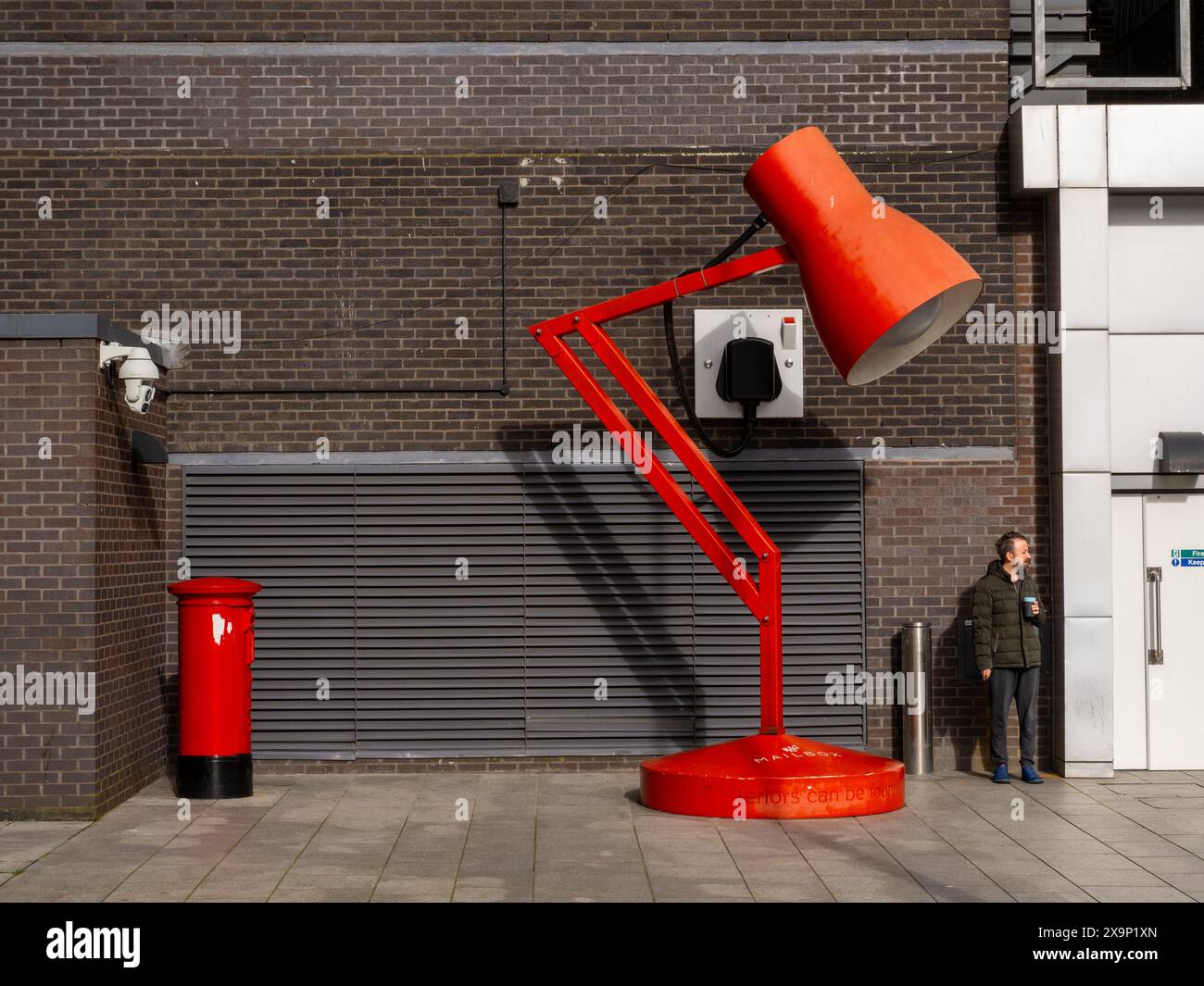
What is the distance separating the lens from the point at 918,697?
→ 11758 mm

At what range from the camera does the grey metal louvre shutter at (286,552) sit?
472 inches

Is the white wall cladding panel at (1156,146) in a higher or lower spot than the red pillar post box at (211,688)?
higher

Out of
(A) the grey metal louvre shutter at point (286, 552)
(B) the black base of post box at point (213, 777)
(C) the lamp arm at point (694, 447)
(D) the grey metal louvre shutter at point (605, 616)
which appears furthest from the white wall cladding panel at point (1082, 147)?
(B) the black base of post box at point (213, 777)

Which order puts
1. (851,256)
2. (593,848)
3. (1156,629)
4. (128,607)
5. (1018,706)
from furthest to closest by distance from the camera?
(1156,629)
(1018,706)
(128,607)
(851,256)
(593,848)

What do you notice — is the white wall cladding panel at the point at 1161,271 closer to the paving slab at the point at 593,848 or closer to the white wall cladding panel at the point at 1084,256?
the white wall cladding panel at the point at 1084,256

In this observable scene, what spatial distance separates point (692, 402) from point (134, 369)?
173 inches

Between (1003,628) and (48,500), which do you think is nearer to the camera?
(48,500)

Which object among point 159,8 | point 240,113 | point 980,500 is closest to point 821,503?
point 980,500

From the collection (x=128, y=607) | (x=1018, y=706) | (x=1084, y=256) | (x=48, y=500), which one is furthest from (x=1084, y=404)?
(x=48, y=500)

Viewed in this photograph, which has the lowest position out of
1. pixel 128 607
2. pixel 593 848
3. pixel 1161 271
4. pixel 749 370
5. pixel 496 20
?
pixel 593 848

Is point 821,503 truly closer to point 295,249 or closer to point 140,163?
point 295,249

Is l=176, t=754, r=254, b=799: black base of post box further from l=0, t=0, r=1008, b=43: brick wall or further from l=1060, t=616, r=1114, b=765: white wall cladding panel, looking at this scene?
l=1060, t=616, r=1114, b=765: white wall cladding panel

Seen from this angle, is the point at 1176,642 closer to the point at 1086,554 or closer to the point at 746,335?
the point at 1086,554

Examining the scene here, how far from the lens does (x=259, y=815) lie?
1000 cm
